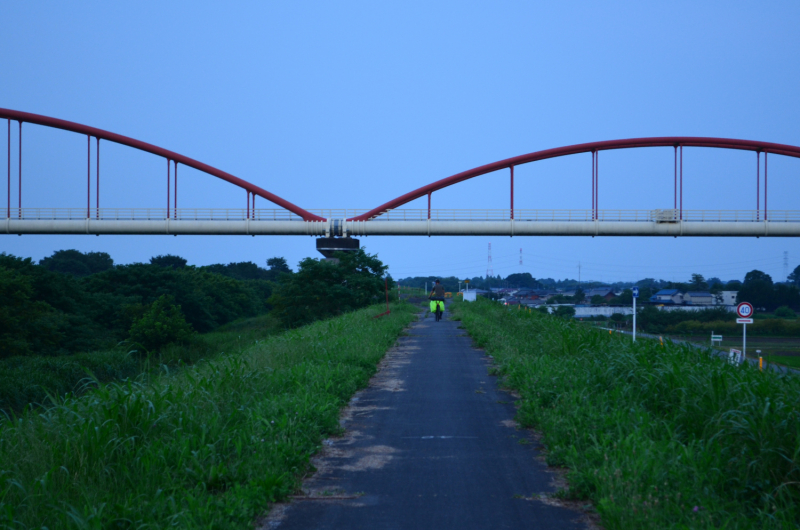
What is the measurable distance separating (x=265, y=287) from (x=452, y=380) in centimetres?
7429

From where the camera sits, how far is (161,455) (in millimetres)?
4480

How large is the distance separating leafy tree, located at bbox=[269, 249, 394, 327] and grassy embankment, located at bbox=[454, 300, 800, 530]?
3039 cm

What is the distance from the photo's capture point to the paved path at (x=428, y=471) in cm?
406

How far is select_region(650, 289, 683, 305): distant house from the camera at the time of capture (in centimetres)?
3431

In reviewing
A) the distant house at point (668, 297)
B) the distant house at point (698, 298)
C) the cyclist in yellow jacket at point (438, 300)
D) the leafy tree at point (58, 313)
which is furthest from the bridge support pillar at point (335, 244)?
the distant house at point (698, 298)

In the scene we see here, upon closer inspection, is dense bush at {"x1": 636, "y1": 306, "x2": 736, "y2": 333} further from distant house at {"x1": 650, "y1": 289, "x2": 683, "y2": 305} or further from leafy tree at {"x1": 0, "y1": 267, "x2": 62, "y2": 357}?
leafy tree at {"x1": 0, "y1": 267, "x2": 62, "y2": 357}

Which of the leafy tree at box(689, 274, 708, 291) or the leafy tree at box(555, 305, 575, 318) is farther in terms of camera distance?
the leafy tree at box(689, 274, 708, 291)

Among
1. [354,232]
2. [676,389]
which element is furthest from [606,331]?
[354,232]

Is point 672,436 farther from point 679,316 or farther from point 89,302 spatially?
point 89,302

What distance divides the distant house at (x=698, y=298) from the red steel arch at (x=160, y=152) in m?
23.7

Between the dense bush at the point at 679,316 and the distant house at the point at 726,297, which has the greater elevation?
the distant house at the point at 726,297

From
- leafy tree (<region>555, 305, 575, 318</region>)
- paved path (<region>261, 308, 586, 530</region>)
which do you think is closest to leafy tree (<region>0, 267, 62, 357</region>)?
leafy tree (<region>555, 305, 575, 318</region>)

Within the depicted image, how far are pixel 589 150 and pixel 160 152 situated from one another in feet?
96.9

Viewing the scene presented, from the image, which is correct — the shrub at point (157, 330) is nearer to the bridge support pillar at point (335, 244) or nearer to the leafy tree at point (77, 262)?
the bridge support pillar at point (335, 244)
